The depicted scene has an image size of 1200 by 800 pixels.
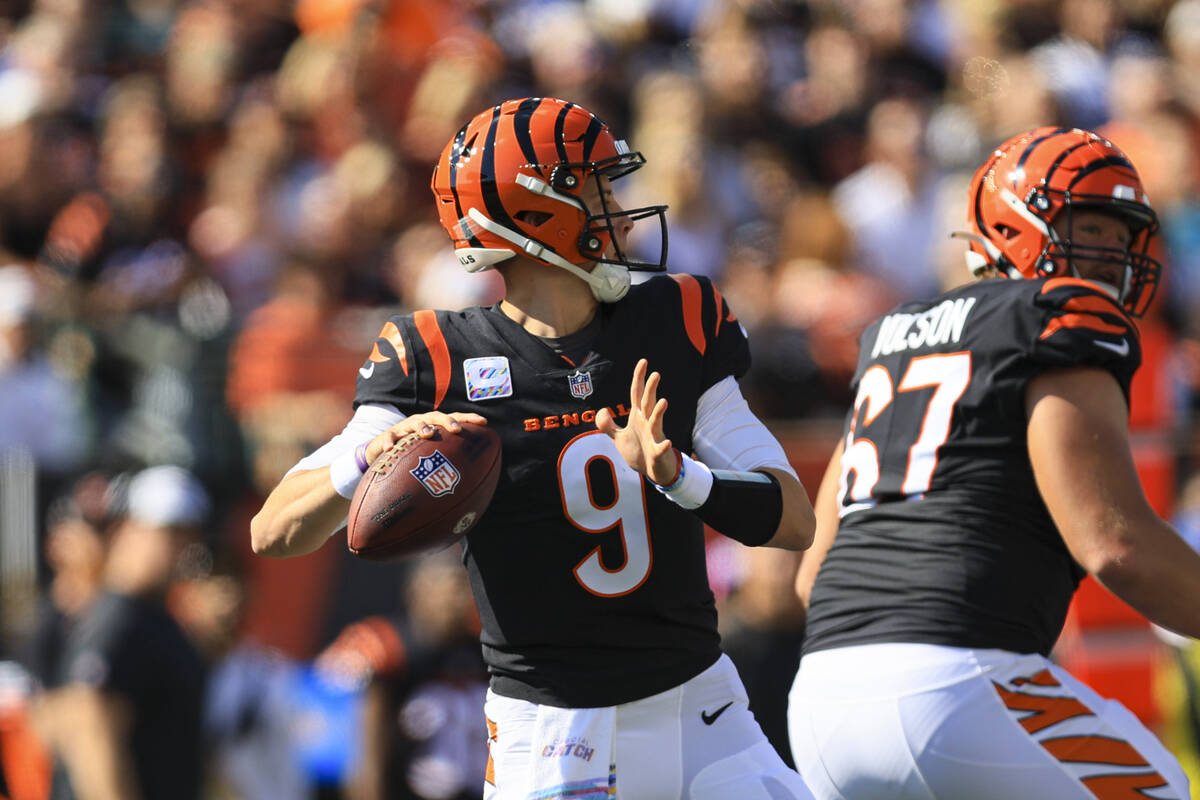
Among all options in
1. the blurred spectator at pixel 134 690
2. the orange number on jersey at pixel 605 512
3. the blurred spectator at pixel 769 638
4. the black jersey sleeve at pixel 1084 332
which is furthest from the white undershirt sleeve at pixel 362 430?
the blurred spectator at pixel 769 638

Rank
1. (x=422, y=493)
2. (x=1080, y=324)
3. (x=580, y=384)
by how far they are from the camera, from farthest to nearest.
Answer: (x=1080, y=324) → (x=580, y=384) → (x=422, y=493)

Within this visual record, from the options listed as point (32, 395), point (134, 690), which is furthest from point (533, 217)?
point (32, 395)

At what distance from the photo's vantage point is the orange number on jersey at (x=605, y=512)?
133 inches

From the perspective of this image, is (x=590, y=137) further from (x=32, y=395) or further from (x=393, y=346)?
(x=32, y=395)

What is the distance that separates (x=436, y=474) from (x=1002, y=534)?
134cm

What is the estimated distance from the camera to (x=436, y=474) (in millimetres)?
3145

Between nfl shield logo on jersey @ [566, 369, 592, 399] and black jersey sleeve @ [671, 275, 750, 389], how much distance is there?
257 mm

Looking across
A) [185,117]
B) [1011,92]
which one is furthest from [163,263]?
[1011,92]

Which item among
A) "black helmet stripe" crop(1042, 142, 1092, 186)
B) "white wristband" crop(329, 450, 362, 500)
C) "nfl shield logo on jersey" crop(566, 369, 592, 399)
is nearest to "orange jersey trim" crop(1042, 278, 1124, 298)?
"black helmet stripe" crop(1042, 142, 1092, 186)

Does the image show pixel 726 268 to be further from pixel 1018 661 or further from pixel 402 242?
pixel 1018 661

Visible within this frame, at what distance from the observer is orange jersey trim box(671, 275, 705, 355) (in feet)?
11.6

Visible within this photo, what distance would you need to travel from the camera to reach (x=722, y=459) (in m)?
3.49

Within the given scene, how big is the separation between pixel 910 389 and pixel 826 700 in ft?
2.51

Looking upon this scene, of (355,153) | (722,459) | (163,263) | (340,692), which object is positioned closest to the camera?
(722,459)
